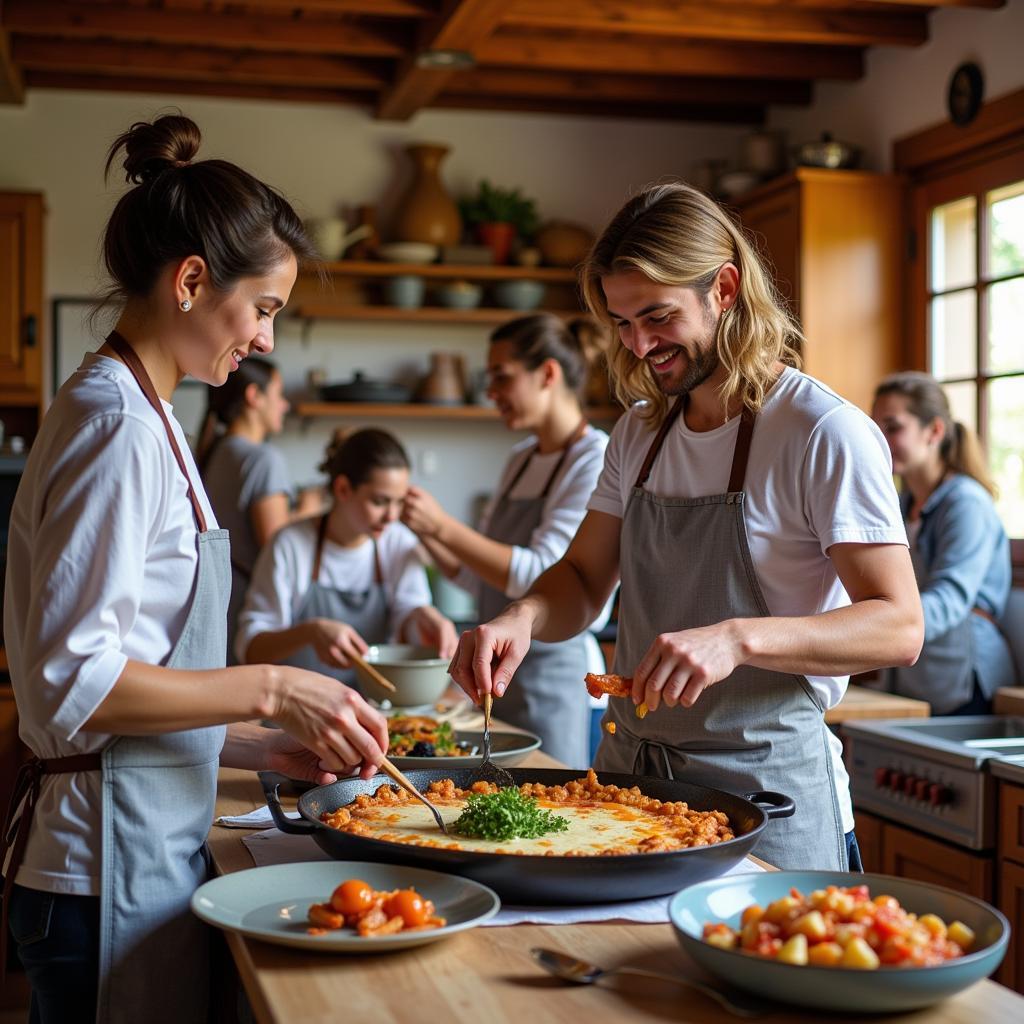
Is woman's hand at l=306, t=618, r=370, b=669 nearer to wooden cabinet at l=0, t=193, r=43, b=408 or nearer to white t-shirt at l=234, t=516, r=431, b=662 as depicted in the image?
white t-shirt at l=234, t=516, r=431, b=662

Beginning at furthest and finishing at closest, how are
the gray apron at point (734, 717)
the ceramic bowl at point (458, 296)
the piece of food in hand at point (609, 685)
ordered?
the ceramic bowl at point (458, 296) → the gray apron at point (734, 717) → the piece of food in hand at point (609, 685)

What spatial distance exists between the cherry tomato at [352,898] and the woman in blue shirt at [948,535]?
269 centimetres

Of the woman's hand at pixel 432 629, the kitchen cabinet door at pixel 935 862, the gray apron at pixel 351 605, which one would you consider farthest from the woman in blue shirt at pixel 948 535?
the gray apron at pixel 351 605

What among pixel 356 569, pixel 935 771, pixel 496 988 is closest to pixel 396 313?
pixel 356 569

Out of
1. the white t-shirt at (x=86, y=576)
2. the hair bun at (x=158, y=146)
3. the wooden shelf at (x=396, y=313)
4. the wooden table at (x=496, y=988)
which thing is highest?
the wooden shelf at (x=396, y=313)

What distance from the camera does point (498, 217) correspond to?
5.82 m

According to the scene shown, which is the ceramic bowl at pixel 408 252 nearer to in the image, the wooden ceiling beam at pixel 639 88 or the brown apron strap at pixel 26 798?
the wooden ceiling beam at pixel 639 88

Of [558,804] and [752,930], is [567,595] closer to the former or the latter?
[558,804]

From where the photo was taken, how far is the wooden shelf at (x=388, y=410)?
5480 mm

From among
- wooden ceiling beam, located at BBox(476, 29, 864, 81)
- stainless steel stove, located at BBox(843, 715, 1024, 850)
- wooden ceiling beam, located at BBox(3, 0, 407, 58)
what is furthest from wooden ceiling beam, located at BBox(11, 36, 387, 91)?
stainless steel stove, located at BBox(843, 715, 1024, 850)

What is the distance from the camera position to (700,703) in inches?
70.0

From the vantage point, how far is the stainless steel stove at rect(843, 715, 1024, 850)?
2998 millimetres

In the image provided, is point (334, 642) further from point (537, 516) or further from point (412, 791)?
point (412, 791)

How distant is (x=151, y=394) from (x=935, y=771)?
233 cm
